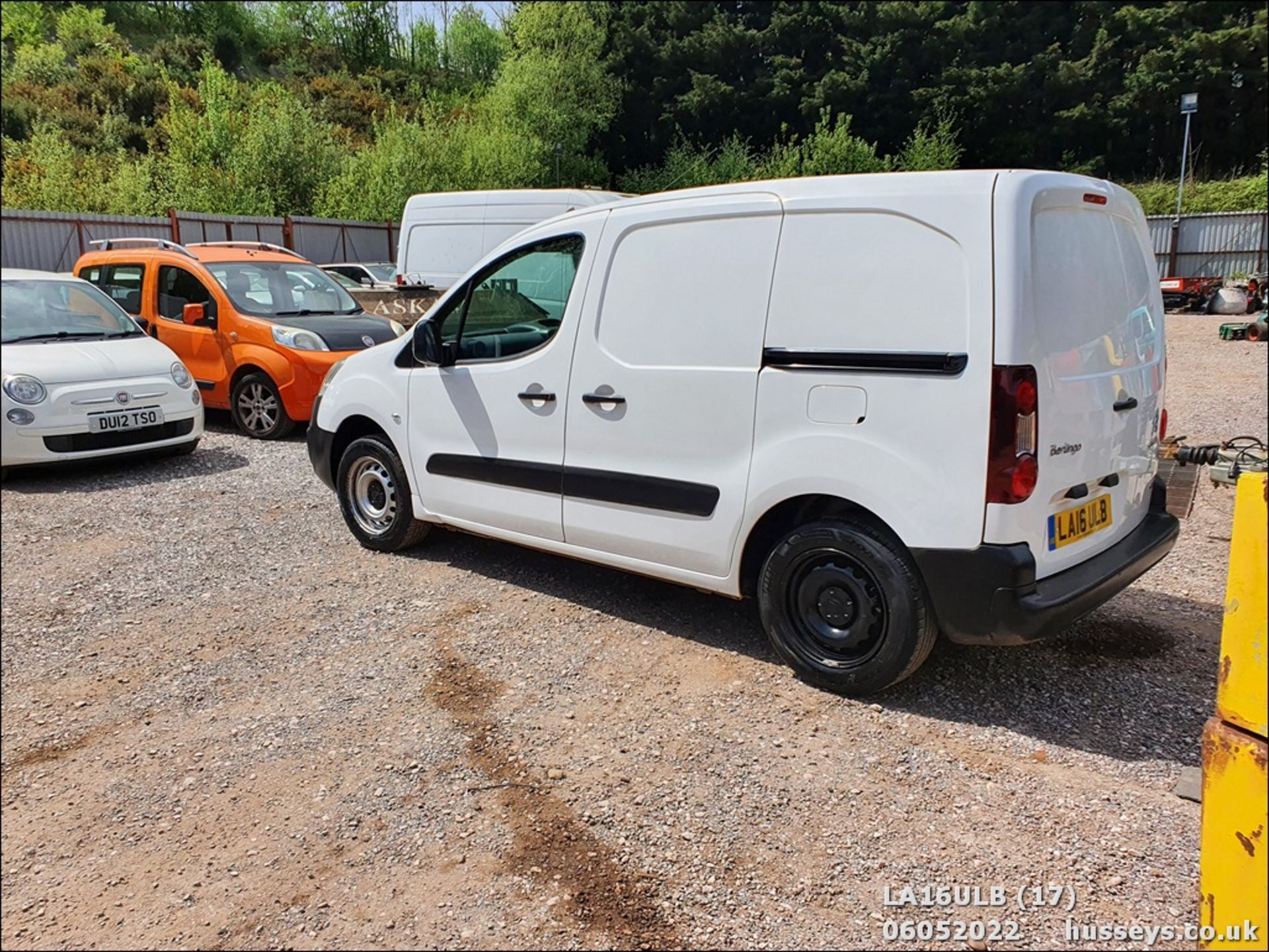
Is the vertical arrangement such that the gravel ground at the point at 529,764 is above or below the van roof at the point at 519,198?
below

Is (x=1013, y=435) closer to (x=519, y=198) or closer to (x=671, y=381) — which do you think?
(x=671, y=381)

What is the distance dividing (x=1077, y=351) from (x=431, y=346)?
3163 mm

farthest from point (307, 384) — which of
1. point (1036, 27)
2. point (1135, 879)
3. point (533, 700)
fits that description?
point (1036, 27)

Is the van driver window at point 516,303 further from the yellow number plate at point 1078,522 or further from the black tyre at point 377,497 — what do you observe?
the yellow number plate at point 1078,522

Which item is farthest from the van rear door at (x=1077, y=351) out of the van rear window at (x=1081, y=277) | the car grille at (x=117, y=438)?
the car grille at (x=117, y=438)

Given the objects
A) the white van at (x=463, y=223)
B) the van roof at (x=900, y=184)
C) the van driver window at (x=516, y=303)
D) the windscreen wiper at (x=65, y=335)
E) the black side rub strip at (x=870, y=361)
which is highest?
the white van at (x=463, y=223)

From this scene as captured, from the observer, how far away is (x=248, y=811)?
8.92 ft

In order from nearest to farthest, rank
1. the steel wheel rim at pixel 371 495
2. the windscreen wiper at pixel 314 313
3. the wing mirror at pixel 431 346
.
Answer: the wing mirror at pixel 431 346 < the steel wheel rim at pixel 371 495 < the windscreen wiper at pixel 314 313

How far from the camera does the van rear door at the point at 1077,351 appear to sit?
3088 mm

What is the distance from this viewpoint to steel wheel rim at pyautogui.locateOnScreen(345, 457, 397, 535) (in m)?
5.39

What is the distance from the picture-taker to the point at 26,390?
5.31 metres

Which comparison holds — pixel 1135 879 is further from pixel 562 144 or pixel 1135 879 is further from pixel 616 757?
pixel 562 144

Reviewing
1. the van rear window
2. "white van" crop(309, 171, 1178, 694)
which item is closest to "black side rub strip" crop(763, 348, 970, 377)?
"white van" crop(309, 171, 1178, 694)

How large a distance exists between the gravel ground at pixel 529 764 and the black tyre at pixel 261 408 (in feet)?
13.2
